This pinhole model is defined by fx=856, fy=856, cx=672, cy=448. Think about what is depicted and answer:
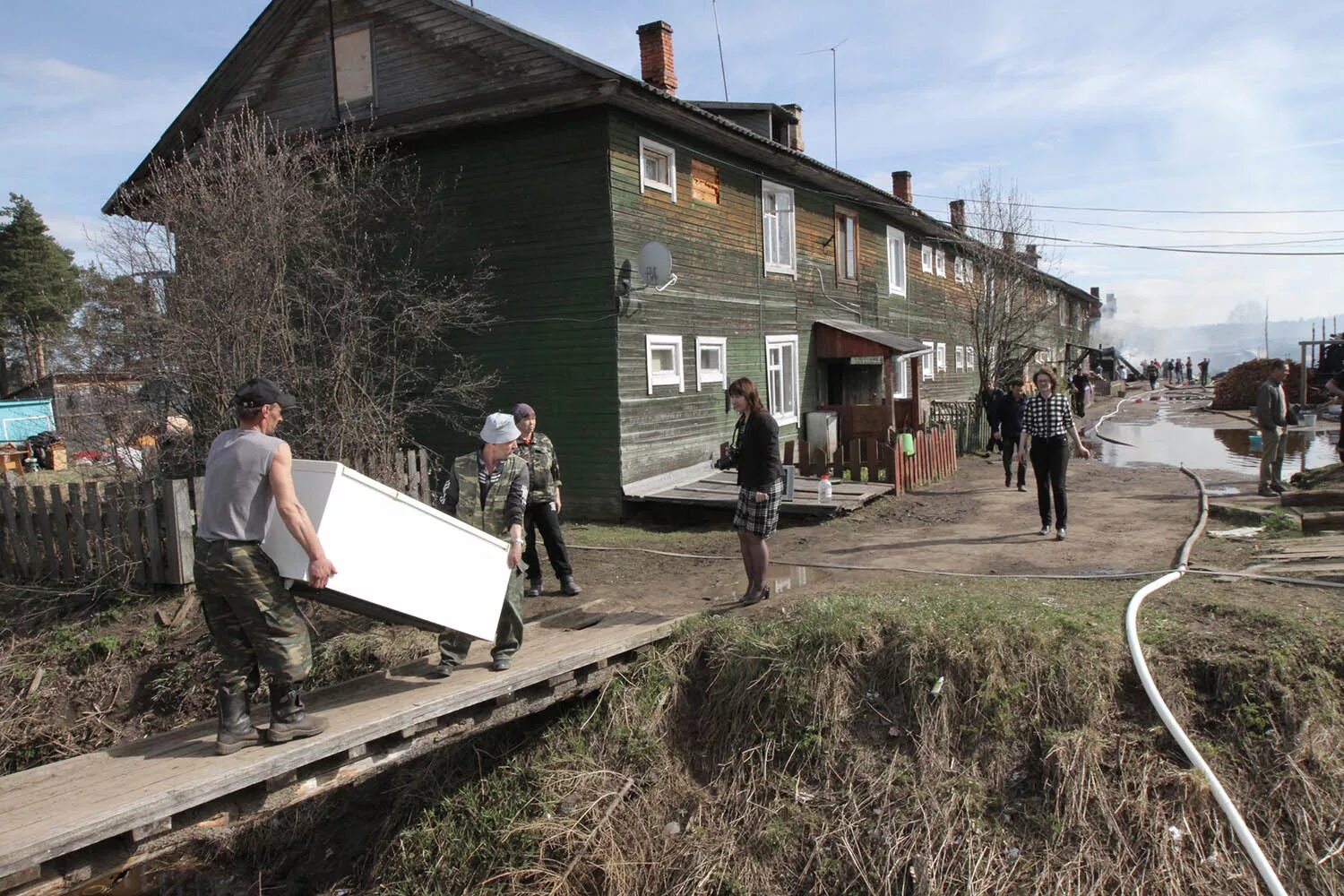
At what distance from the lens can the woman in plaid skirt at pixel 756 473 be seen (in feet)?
22.3

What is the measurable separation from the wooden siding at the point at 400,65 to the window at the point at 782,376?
6.76 meters

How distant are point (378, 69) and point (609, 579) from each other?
9.84 metres

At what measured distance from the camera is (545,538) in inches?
316

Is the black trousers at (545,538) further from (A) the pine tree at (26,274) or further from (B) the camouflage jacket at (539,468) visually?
(A) the pine tree at (26,274)

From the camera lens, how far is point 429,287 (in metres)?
13.4

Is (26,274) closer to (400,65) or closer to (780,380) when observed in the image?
(400,65)

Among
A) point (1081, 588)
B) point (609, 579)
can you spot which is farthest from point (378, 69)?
point (1081, 588)

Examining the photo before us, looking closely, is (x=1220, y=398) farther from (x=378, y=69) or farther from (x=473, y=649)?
(x=473, y=649)

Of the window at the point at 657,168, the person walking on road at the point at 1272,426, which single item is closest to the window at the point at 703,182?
the window at the point at 657,168

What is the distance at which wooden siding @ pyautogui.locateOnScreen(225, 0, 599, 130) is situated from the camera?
12.5 m

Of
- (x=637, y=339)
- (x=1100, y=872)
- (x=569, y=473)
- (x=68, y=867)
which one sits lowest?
(x=1100, y=872)

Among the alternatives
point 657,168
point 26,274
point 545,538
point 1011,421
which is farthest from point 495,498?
point 26,274

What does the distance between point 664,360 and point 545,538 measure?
618 cm

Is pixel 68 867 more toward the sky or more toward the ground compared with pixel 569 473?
more toward the ground
